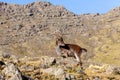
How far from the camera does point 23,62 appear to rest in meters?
32.6

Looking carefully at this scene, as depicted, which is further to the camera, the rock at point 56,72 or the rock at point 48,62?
the rock at point 48,62

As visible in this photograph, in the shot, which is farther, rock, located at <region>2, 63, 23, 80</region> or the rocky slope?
the rocky slope

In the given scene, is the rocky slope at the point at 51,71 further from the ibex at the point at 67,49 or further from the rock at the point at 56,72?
the ibex at the point at 67,49

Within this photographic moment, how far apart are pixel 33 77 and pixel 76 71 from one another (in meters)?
6.23

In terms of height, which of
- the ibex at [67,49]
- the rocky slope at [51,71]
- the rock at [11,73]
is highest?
the ibex at [67,49]

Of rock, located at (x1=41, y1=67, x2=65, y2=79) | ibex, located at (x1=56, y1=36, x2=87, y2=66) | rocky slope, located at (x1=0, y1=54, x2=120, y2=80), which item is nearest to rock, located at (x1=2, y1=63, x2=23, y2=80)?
rocky slope, located at (x1=0, y1=54, x2=120, y2=80)

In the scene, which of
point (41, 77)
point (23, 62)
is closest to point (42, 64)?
point (23, 62)

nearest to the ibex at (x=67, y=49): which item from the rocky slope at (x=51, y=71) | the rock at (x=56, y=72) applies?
the rocky slope at (x=51, y=71)

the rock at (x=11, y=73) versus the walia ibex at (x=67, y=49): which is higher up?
the walia ibex at (x=67, y=49)

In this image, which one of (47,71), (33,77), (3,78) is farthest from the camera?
(47,71)

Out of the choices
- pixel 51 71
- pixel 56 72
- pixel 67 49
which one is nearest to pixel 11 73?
pixel 56 72

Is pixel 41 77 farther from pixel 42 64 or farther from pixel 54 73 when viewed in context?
pixel 42 64

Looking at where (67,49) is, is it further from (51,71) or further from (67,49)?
(51,71)

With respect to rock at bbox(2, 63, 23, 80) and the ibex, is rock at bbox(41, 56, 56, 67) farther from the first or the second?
rock at bbox(2, 63, 23, 80)
